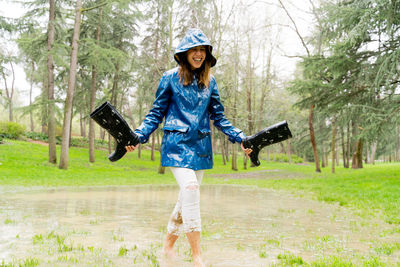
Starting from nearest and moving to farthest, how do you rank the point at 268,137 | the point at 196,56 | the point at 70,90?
the point at 196,56, the point at 268,137, the point at 70,90

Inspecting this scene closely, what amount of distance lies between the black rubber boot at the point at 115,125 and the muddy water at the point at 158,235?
115 cm

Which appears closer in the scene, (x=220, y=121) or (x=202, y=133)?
(x=202, y=133)

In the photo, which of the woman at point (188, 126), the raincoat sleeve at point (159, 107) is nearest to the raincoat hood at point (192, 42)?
the woman at point (188, 126)

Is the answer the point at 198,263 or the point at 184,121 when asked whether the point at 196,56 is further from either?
the point at 198,263

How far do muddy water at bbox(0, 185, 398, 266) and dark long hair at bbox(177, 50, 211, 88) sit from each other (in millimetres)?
1794

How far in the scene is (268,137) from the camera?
136 inches

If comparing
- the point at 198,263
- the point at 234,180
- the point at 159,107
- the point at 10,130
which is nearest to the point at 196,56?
the point at 159,107

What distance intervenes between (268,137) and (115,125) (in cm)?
153

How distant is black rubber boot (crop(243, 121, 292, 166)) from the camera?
3402 millimetres

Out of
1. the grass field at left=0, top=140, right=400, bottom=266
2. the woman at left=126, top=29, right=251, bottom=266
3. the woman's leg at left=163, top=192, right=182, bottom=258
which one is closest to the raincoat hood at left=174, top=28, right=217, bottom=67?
the woman at left=126, top=29, right=251, bottom=266

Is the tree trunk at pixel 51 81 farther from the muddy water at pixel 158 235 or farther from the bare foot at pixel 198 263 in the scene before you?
A: the bare foot at pixel 198 263

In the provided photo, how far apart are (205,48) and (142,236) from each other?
8.62 feet

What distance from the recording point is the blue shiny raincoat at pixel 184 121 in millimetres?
3219

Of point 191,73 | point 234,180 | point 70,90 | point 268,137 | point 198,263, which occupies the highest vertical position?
point 70,90
